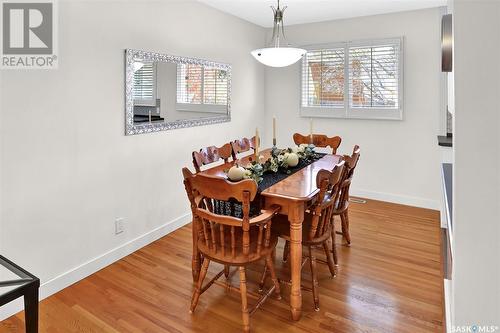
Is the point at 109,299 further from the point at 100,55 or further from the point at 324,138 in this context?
the point at 324,138

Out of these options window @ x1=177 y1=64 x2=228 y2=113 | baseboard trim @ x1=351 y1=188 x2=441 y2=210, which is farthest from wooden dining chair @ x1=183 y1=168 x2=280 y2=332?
baseboard trim @ x1=351 y1=188 x2=441 y2=210

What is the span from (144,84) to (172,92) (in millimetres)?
403

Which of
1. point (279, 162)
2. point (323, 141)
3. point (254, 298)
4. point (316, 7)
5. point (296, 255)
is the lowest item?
point (254, 298)

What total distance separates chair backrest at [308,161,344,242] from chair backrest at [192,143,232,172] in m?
1.00

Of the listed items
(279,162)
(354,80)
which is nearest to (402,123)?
(354,80)

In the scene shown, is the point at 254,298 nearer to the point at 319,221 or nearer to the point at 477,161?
the point at 319,221

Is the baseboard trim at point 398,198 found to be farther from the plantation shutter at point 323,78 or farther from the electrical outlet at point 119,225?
the electrical outlet at point 119,225

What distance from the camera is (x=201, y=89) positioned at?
3848mm

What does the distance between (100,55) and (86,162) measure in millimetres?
832

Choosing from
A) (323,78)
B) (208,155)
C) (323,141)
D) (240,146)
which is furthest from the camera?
(323,78)

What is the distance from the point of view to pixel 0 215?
2.16m

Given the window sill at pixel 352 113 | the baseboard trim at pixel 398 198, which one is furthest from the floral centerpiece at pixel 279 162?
the baseboard trim at pixel 398 198

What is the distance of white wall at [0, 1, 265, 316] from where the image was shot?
7.39 ft

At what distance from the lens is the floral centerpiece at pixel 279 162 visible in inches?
96.7
